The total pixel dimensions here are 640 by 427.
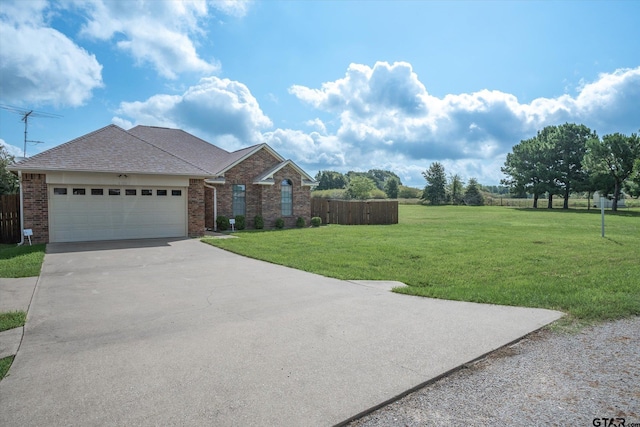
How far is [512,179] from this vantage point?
5347 centimetres

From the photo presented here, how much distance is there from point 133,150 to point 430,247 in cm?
1280

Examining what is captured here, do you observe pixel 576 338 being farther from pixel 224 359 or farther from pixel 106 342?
pixel 106 342

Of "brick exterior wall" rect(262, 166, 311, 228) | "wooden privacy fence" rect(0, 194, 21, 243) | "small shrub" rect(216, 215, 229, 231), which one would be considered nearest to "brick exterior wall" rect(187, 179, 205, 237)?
"small shrub" rect(216, 215, 229, 231)

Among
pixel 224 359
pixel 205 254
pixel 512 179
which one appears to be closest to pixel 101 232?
pixel 205 254

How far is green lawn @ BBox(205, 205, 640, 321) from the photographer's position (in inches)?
256

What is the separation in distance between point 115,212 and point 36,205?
8.26 feet

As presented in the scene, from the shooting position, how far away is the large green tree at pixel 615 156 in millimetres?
39969

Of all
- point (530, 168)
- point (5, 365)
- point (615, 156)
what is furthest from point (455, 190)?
point (5, 365)

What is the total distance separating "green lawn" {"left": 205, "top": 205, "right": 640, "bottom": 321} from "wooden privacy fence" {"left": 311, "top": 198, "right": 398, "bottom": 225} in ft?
28.9

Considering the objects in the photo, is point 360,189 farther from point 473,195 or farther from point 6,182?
point 6,182

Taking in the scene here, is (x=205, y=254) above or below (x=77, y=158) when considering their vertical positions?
below

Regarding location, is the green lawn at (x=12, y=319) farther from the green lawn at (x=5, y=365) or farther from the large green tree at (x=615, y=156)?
the large green tree at (x=615, y=156)

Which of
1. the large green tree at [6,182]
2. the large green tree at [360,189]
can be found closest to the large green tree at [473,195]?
the large green tree at [360,189]

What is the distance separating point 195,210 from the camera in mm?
16562
